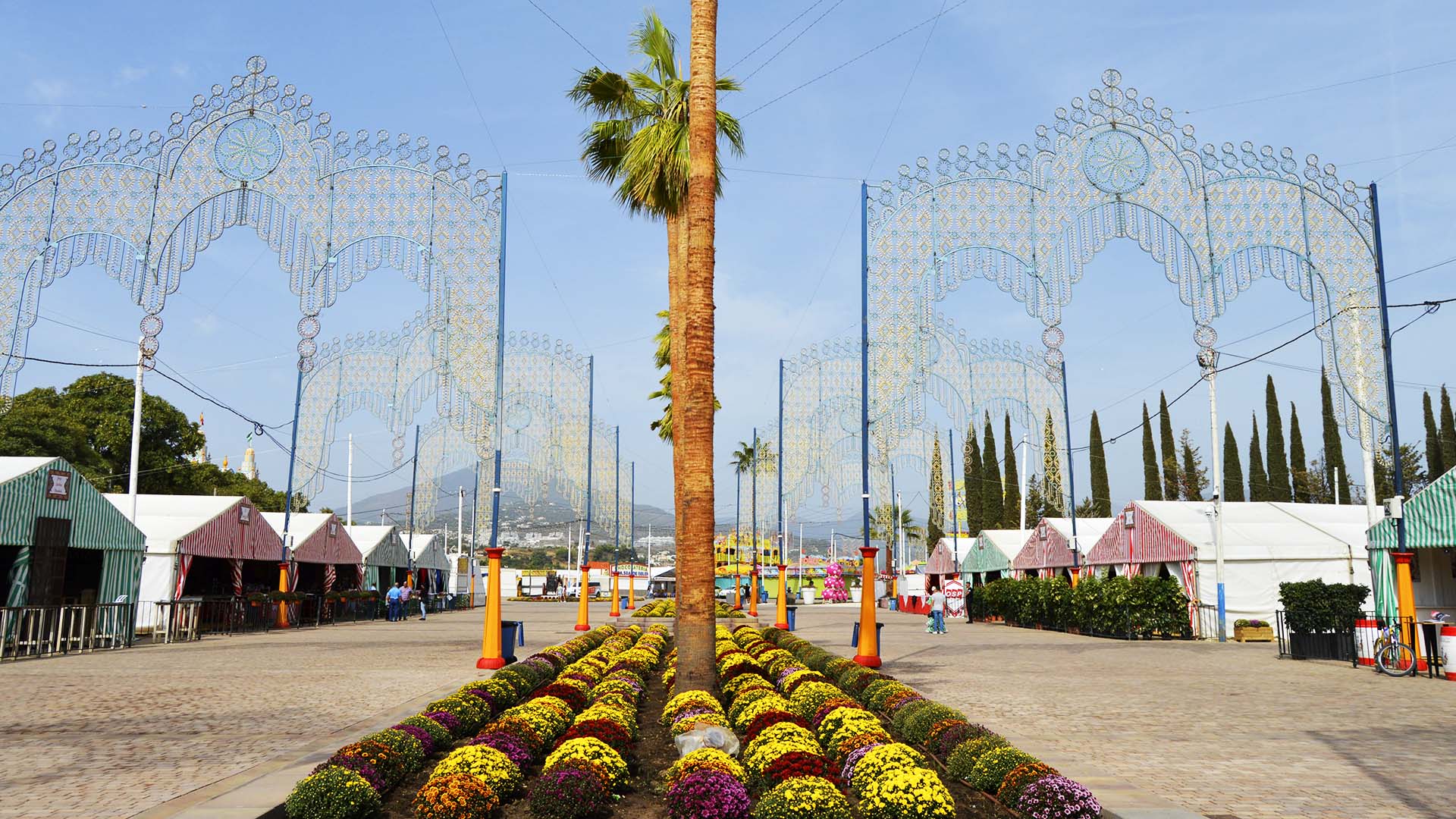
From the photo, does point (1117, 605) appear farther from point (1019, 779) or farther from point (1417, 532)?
point (1019, 779)

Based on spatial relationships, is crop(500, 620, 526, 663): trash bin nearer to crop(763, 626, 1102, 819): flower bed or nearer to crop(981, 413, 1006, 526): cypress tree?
crop(763, 626, 1102, 819): flower bed

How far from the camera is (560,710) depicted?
10.7m

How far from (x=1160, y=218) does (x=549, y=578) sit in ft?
228

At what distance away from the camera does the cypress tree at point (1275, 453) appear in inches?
2650

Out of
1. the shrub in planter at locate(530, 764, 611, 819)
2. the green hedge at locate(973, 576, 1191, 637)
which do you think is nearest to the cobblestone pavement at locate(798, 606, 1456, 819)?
the shrub in planter at locate(530, 764, 611, 819)

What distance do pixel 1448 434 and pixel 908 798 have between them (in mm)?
74783

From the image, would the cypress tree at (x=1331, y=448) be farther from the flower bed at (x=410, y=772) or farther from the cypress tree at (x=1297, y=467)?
the flower bed at (x=410, y=772)

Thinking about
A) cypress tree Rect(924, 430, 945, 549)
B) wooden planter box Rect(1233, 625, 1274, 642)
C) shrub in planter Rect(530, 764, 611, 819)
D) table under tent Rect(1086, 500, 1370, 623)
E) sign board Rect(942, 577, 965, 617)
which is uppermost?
cypress tree Rect(924, 430, 945, 549)

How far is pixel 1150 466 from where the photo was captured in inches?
2805

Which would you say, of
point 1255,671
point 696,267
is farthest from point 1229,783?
point 1255,671

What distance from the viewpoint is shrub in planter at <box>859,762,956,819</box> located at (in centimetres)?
677

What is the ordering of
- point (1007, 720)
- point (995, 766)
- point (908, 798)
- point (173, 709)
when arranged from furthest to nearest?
point (173, 709), point (1007, 720), point (995, 766), point (908, 798)

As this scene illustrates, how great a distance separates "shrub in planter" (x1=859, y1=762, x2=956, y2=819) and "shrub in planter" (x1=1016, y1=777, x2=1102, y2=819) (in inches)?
20.6

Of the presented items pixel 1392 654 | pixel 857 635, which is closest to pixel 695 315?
pixel 857 635
